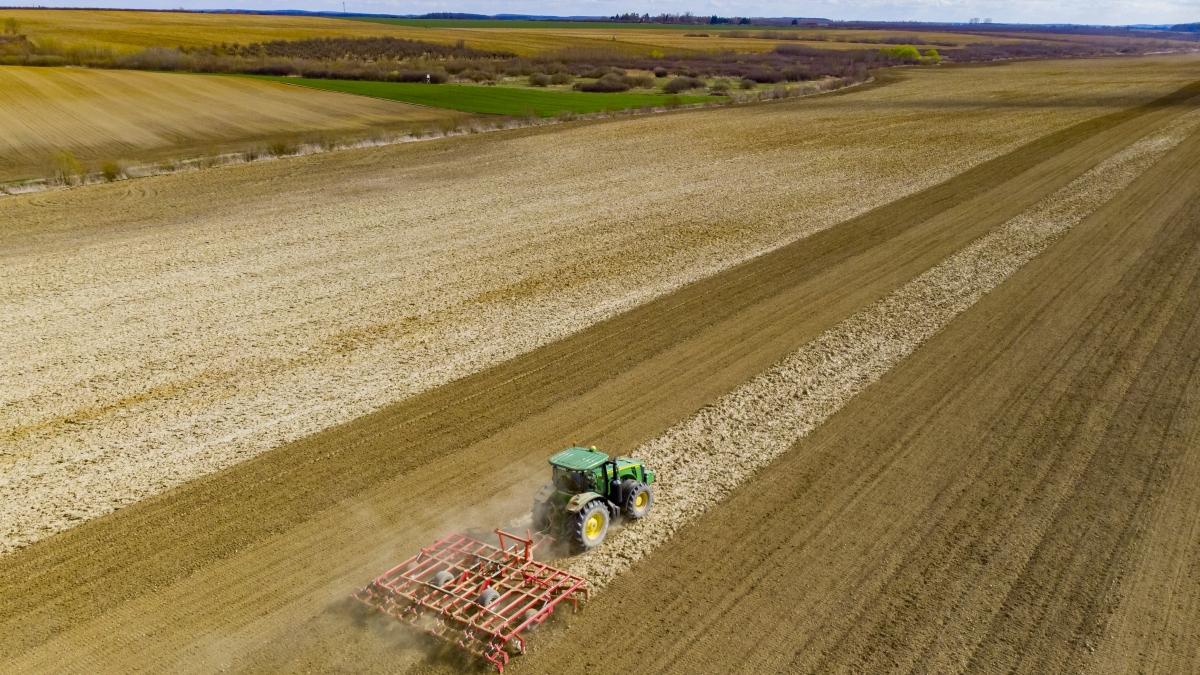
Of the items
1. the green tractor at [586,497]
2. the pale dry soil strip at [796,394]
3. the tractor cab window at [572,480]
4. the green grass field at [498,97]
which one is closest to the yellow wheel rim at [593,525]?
the green tractor at [586,497]

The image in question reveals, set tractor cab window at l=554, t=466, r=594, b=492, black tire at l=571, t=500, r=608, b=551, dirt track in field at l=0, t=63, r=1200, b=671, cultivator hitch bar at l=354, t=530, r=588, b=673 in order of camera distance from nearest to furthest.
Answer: cultivator hitch bar at l=354, t=530, r=588, b=673 → dirt track in field at l=0, t=63, r=1200, b=671 → black tire at l=571, t=500, r=608, b=551 → tractor cab window at l=554, t=466, r=594, b=492

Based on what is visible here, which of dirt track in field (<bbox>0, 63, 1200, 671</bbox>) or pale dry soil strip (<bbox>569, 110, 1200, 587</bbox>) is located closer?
dirt track in field (<bbox>0, 63, 1200, 671</bbox>)

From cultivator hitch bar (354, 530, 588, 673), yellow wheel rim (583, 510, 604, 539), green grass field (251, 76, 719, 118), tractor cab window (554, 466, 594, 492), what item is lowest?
cultivator hitch bar (354, 530, 588, 673)

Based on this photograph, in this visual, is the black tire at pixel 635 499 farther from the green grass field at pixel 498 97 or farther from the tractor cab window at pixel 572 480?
the green grass field at pixel 498 97

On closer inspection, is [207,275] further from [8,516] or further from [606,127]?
[606,127]

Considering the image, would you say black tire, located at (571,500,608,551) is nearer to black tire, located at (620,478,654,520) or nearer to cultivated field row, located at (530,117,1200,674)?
black tire, located at (620,478,654,520)

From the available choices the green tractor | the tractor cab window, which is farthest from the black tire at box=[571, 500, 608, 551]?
the tractor cab window
